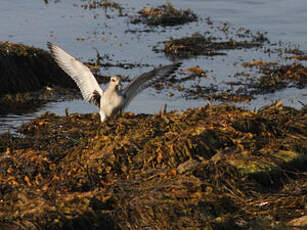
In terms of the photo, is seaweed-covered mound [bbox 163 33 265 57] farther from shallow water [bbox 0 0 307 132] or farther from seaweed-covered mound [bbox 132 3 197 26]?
seaweed-covered mound [bbox 132 3 197 26]

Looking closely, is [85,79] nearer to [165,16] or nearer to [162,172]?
[162,172]

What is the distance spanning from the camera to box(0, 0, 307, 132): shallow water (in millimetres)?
14004

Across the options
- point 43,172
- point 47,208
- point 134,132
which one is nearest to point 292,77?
point 134,132

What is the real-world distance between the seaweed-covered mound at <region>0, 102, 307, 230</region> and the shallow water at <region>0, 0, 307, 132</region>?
342cm

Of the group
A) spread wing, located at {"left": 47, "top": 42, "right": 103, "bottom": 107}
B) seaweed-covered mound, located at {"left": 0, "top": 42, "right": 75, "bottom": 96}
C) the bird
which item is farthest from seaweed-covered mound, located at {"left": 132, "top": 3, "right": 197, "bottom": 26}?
spread wing, located at {"left": 47, "top": 42, "right": 103, "bottom": 107}

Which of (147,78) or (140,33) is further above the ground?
(147,78)

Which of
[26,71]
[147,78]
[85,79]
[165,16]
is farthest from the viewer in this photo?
[165,16]

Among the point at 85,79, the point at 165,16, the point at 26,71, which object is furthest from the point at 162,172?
the point at 165,16

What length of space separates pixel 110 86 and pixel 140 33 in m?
13.0

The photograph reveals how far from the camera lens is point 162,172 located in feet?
22.1

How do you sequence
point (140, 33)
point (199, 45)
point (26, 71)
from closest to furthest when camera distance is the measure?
point (26, 71)
point (199, 45)
point (140, 33)

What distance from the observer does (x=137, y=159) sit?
7328 mm

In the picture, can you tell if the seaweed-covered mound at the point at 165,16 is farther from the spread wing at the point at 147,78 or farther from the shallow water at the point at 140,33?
the spread wing at the point at 147,78

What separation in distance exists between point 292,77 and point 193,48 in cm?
407
